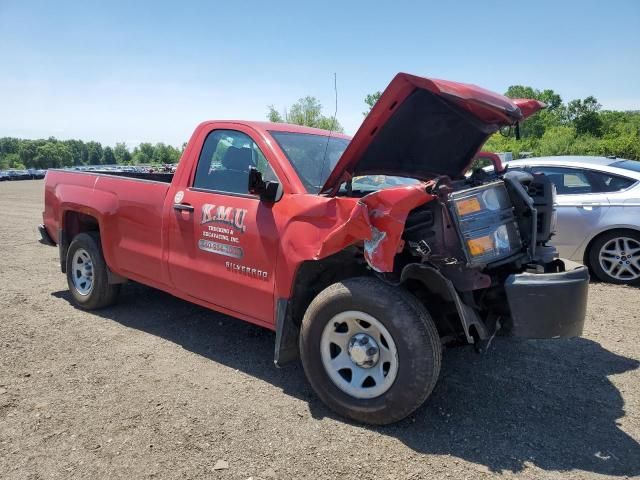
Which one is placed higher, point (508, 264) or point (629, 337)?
point (508, 264)

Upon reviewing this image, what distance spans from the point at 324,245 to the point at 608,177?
509cm

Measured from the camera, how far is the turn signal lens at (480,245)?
2.92m

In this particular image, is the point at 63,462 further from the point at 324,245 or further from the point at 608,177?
the point at 608,177

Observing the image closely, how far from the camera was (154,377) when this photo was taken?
12.2 feet

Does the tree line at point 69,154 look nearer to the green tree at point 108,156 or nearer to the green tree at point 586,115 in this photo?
the green tree at point 108,156

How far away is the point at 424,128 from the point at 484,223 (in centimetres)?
87

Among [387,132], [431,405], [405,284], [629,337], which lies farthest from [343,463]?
[629,337]

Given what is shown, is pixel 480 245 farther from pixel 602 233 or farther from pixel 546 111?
pixel 546 111

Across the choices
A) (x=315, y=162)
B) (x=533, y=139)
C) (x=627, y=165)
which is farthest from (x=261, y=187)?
(x=533, y=139)

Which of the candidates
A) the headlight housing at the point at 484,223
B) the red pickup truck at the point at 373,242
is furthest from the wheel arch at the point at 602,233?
the headlight housing at the point at 484,223

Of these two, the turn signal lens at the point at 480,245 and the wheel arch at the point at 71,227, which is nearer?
the turn signal lens at the point at 480,245

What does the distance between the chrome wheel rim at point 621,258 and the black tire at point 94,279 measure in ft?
19.1

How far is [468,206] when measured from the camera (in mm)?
2963

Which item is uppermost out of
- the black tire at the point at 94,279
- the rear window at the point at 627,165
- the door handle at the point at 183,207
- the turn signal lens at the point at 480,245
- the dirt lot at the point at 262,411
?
the rear window at the point at 627,165
